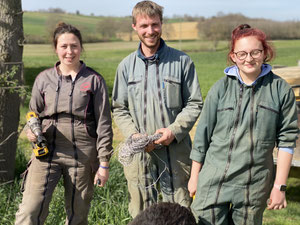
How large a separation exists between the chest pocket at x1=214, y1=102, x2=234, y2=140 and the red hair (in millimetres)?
355

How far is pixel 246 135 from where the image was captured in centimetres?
272

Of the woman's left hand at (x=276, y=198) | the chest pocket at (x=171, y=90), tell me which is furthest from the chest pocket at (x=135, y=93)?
the woman's left hand at (x=276, y=198)

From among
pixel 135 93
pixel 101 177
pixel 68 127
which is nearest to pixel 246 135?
pixel 135 93

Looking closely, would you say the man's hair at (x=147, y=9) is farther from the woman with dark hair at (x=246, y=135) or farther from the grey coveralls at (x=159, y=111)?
the woman with dark hair at (x=246, y=135)

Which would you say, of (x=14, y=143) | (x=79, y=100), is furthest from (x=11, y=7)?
(x=79, y=100)

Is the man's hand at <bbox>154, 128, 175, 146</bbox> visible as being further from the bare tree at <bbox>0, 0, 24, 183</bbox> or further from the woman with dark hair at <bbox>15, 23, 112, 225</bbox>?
the bare tree at <bbox>0, 0, 24, 183</bbox>

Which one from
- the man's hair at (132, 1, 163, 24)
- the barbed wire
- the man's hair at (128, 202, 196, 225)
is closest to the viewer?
the man's hair at (128, 202, 196, 225)

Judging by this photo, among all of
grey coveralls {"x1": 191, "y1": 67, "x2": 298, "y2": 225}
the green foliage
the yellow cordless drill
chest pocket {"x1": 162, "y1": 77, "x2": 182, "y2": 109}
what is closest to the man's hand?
chest pocket {"x1": 162, "y1": 77, "x2": 182, "y2": 109}

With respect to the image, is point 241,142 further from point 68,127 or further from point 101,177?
point 68,127

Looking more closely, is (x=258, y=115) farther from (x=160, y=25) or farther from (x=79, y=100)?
(x=79, y=100)

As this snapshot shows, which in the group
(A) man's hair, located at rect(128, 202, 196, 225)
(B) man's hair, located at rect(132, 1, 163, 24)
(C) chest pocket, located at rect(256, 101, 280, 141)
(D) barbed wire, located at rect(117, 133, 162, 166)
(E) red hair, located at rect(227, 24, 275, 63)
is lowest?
(A) man's hair, located at rect(128, 202, 196, 225)

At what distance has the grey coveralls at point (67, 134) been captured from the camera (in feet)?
10.8

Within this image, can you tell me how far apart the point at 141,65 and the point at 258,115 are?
3.50 ft

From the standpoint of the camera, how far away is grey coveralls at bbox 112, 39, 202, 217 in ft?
10.9
